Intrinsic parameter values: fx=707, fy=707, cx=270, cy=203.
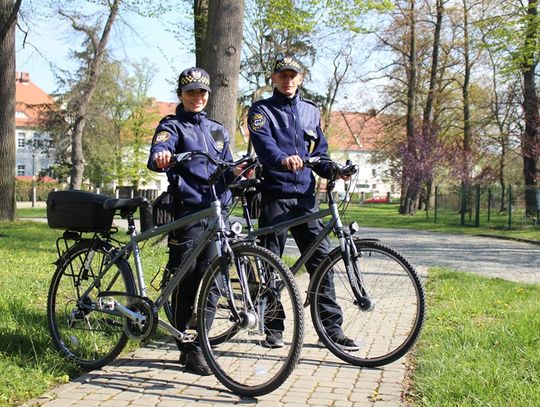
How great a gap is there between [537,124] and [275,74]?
25277 mm

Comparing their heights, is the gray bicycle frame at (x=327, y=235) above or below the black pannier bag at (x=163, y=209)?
below

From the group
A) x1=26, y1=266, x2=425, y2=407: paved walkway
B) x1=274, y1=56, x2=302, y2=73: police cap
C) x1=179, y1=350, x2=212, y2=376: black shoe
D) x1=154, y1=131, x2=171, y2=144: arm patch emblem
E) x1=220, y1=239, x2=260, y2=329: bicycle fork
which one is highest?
x1=274, y1=56, x2=302, y2=73: police cap

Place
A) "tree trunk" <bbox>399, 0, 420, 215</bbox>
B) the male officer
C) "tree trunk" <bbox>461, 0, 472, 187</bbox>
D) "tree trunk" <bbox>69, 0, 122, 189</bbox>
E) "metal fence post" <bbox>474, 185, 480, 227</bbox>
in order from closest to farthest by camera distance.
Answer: the male officer, "metal fence post" <bbox>474, 185, 480, 227</bbox>, "tree trunk" <bbox>69, 0, 122, 189</bbox>, "tree trunk" <bbox>399, 0, 420, 215</bbox>, "tree trunk" <bbox>461, 0, 472, 187</bbox>

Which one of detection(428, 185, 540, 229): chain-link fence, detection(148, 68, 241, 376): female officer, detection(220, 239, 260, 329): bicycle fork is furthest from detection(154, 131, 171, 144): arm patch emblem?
detection(428, 185, 540, 229): chain-link fence

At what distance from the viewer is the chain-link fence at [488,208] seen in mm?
24188

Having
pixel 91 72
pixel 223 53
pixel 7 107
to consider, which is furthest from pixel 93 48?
pixel 223 53

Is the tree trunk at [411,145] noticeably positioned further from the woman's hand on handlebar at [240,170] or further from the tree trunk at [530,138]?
the woman's hand on handlebar at [240,170]

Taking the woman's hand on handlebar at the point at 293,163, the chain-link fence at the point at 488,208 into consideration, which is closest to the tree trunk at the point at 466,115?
the chain-link fence at the point at 488,208

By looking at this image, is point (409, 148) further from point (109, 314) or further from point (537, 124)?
point (109, 314)

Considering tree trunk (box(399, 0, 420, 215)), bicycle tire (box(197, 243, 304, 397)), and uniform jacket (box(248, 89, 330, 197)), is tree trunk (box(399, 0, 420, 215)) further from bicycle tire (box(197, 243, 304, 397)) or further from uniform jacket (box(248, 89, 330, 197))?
bicycle tire (box(197, 243, 304, 397))

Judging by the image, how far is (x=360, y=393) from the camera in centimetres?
415

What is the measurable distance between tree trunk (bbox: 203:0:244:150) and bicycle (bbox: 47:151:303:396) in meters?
4.09

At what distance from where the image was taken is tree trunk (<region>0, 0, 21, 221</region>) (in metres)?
19.3

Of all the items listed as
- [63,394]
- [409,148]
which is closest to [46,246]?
[63,394]
